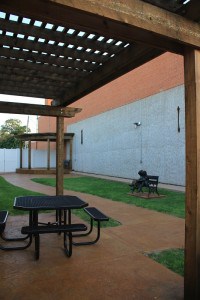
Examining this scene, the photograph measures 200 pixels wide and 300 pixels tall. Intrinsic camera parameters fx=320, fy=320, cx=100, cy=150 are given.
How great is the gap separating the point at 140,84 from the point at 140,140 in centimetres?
330

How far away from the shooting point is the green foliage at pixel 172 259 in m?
4.09

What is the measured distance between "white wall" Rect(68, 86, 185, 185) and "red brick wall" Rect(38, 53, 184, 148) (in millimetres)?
415

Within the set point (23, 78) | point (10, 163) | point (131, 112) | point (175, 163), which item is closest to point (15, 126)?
point (10, 163)

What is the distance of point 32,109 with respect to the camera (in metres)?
6.56

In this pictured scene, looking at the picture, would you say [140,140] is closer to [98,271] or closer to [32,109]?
[32,109]

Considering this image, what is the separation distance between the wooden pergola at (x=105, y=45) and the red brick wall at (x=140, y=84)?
34.7 ft

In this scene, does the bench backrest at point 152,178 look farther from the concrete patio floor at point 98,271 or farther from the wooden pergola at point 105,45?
the wooden pergola at point 105,45

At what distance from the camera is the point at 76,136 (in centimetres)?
2884

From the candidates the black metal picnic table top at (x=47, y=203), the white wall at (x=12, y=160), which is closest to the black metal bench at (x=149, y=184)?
the black metal picnic table top at (x=47, y=203)

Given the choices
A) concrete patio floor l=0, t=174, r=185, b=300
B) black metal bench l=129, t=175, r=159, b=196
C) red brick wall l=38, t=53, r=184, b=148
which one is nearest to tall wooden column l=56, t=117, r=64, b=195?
concrete patio floor l=0, t=174, r=185, b=300

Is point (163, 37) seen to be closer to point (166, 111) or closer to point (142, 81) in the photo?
point (166, 111)

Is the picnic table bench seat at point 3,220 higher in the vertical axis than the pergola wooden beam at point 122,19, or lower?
lower

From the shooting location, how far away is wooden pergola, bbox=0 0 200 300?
2.58 metres

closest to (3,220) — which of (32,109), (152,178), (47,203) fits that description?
(47,203)
